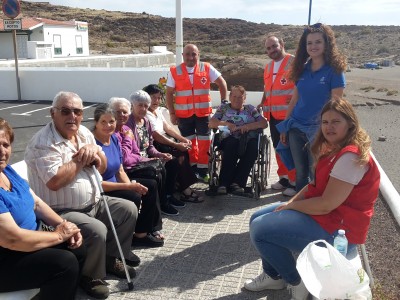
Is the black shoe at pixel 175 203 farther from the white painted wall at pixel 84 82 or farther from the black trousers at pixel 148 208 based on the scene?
the white painted wall at pixel 84 82

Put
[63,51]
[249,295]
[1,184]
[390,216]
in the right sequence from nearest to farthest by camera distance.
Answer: [1,184], [249,295], [390,216], [63,51]

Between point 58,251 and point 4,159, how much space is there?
0.58 meters

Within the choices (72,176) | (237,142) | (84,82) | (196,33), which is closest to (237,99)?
(237,142)

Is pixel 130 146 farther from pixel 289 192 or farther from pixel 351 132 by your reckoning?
pixel 351 132

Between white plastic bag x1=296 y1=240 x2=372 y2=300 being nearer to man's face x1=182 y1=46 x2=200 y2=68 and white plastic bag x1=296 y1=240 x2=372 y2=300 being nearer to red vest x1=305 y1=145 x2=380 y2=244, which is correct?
red vest x1=305 y1=145 x2=380 y2=244

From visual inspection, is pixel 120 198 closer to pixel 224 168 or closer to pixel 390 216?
pixel 224 168

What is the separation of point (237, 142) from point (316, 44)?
1.40 metres

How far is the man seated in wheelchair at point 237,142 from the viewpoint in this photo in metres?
4.77

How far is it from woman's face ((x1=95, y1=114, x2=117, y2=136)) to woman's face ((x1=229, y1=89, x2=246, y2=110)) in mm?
1788

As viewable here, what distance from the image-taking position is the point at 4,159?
93.7 inches

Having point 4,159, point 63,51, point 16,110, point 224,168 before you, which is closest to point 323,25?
point 224,168

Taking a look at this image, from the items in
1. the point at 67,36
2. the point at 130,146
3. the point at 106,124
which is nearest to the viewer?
the point at 106,124

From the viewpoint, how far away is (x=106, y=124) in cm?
344

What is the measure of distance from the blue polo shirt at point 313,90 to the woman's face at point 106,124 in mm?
1681
